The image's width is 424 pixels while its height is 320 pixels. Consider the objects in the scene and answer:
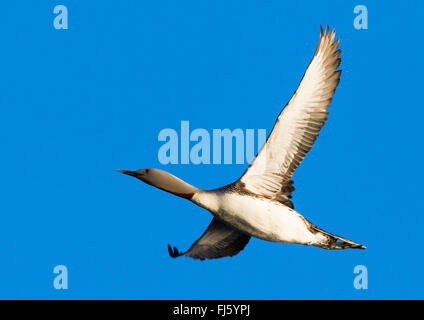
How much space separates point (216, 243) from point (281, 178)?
1.71 m

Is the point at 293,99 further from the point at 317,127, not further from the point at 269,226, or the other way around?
the point at 269,226

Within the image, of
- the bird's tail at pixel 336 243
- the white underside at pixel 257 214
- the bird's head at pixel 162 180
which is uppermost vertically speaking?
the bird's head at pixel 162 180

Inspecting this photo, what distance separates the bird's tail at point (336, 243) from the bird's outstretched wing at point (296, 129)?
66cm

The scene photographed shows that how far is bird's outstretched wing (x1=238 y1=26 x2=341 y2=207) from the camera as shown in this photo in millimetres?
10516

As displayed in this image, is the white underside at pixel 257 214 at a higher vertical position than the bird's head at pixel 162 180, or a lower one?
lower

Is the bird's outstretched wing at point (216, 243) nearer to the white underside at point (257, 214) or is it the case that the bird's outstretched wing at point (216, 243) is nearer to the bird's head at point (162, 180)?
the white underside at point (257, 214)

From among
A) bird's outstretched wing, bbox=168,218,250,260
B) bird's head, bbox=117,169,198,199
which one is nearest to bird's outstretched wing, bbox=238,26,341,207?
bird's head, bbox=117,169,198,199

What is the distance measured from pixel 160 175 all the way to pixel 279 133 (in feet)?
5.97

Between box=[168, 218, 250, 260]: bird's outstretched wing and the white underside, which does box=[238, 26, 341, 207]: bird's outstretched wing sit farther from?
box=[168, 218, 250, 260]: bird's outstretched wing

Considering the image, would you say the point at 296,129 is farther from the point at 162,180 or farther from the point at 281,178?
the point at 162,180

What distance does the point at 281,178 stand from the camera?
1082 cm

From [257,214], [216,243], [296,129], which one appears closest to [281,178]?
[257,214]

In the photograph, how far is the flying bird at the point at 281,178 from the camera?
34.6 ft

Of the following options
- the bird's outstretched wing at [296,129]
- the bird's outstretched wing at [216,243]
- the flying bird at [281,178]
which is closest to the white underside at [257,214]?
the flying bird at [281,178]
